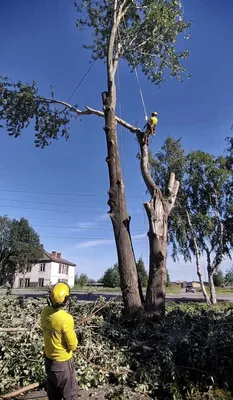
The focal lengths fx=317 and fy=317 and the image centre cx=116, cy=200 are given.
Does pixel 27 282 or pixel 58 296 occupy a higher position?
pixel 58 296

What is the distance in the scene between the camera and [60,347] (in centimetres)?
349

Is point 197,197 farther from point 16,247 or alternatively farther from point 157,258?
point 16,247

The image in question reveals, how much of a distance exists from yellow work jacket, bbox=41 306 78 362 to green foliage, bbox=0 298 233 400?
1.42m

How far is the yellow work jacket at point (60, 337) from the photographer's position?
A: 3.45 metres

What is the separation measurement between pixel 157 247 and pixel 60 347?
13.7ft

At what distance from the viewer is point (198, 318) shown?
21.7ft

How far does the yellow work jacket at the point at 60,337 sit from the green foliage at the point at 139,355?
4.67 ft

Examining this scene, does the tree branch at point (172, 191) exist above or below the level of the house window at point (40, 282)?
above

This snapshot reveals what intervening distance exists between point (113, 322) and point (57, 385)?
122 inches

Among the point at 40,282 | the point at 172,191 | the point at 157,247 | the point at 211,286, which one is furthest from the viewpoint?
the point at 40,282

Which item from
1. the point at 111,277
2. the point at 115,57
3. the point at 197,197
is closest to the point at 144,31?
the point at 115,57

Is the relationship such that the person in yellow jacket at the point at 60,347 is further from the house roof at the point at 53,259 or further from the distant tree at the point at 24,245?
the house roof at the point at 53,259

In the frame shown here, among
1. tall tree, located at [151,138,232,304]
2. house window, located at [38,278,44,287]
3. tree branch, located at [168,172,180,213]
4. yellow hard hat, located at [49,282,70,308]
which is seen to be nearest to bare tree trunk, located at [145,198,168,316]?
tree branch, located at [168,172,180,213]

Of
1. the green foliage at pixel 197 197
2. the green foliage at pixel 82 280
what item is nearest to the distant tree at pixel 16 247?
the green foliage at pixel 82 280
